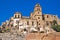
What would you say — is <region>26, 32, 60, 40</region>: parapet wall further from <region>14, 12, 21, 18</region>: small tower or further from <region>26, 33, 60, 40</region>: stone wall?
<region>14, 12, 21, 18</region>: small tower

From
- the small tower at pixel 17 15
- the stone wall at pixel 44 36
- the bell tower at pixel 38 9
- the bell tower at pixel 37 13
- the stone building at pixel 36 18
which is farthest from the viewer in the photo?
the bell tower at pixel 38 9

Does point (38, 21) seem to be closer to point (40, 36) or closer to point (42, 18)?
point (42, 18)

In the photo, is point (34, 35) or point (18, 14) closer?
point (34, 35)

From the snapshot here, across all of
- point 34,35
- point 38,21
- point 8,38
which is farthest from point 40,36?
point 38,21

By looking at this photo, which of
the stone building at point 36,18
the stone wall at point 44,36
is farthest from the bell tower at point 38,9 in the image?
the stone wall at point 44,36

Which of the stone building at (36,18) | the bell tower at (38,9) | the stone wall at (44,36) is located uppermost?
the bell tower at (38,9)

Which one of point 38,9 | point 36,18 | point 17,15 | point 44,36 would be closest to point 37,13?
point 38,9

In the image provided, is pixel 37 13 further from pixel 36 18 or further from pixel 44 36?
pixel 44 36

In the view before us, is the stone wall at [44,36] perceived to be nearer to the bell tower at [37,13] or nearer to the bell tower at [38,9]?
the bell tower at [37,13]

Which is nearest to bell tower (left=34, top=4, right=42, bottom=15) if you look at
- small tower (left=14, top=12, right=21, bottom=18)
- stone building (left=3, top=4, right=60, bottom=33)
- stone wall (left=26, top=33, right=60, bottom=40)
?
stone building (left=3, top=4, right=60, bottom=33)

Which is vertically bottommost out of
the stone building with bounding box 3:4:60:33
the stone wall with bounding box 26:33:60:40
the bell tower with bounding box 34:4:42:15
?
the stone wall with bounding box 26:33:60:40

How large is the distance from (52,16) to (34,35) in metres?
46.2

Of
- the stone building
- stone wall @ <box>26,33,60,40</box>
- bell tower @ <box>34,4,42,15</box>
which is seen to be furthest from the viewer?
bell tower @ <box>34,4,42,15</box>

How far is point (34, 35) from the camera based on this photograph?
14.9 metres
